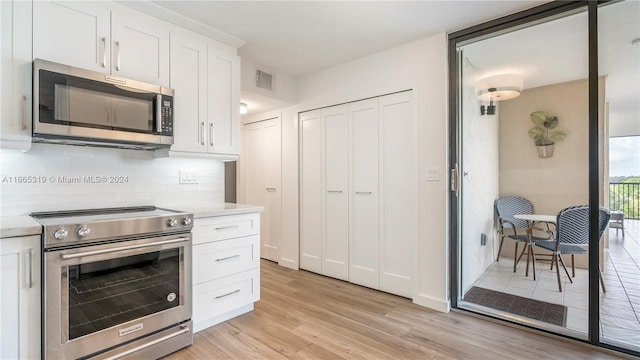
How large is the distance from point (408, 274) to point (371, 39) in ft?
7.29

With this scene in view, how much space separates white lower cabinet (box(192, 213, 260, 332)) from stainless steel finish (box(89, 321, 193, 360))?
0.14m

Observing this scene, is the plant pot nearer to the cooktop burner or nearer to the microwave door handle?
the cooktop burner

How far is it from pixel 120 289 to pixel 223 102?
1643 mm

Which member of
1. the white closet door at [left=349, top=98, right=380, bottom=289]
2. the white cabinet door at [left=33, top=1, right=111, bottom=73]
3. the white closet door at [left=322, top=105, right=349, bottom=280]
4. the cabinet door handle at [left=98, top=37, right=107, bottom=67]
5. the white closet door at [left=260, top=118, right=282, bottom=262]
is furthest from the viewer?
the white closet door at [left=260, top=118, right=282, bottom=262]

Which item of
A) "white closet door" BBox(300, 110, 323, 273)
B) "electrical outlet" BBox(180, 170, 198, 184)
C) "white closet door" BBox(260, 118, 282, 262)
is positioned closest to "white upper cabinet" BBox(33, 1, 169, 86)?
"electrical outlet" BBox(180, 170, 198, 184)

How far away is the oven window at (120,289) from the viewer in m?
1.64

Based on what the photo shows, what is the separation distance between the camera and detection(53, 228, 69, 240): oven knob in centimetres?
152

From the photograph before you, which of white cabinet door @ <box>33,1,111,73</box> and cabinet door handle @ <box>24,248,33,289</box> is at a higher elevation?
white cabinet door @ <box>33,1,111,73</box>

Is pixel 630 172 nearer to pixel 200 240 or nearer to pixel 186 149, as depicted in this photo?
pixel 200 240

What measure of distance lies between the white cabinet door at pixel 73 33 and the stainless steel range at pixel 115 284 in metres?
0.99

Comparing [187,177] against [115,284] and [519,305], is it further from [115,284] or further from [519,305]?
[519,305]

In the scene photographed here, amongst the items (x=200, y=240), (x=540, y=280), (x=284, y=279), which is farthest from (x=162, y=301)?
(x=540, y=280)

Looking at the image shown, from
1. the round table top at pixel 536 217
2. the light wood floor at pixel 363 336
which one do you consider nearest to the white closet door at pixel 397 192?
the light wood floor at pixel 363 336

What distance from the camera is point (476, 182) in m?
2.95
